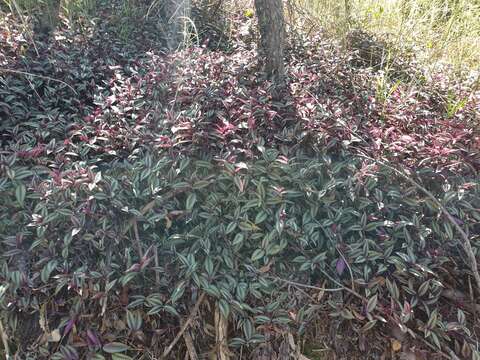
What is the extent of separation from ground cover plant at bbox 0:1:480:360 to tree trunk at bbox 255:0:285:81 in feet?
1.23

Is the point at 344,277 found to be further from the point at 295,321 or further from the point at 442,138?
the point at 442,138

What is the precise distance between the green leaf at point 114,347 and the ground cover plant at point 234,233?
22 millimetres

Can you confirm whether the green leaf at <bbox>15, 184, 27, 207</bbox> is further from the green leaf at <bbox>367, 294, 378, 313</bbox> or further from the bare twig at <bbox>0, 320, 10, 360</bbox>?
the green leaf at <bbox>367, 294, 378, 313</bbox>

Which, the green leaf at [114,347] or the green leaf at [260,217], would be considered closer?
the green leaf at [114,347]

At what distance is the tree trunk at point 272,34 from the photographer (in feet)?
7.73

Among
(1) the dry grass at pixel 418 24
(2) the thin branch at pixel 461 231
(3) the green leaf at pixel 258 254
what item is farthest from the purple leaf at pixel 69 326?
(1) the dry grass at pixel 418 24

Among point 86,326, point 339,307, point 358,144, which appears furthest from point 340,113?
point 86,326

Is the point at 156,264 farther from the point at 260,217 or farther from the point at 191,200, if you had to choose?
the point at 260,217

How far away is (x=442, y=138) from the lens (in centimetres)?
198

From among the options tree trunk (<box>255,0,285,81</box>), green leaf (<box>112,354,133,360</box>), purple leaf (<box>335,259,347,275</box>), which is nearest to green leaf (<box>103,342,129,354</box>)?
green leaf (<box>112,354,133,360</box>)

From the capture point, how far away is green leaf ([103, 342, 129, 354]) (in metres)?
1.47

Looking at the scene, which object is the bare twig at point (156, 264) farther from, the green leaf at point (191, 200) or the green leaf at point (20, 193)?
the green leaf at point (20, 193)

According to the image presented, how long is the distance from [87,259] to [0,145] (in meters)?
0.69

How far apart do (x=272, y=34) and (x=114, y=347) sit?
5.67 feet
